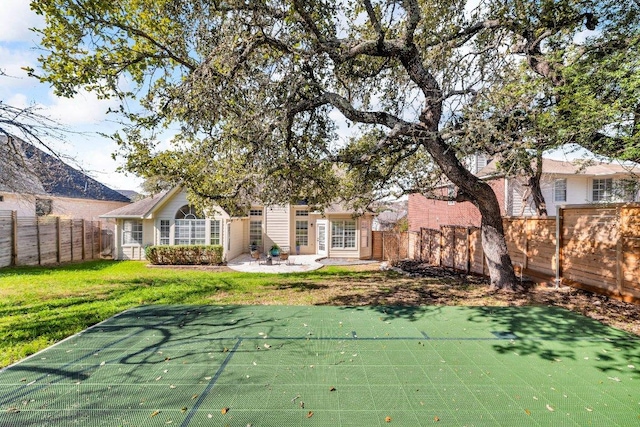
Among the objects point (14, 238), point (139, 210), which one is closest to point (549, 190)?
point (139, 210)

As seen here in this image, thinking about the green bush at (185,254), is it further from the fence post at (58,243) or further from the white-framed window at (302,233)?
the white-framed window at (302,233)

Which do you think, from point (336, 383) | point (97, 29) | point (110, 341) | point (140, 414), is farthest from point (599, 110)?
point (97, 29)

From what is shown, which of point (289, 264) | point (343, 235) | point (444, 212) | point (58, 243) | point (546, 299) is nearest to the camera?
point (546, 299)

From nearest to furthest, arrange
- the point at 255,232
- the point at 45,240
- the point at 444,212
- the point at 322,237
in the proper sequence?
the point at 45,240, the point at 322,237, the point at 444,212, the point at 255,232

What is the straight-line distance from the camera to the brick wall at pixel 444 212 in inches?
672

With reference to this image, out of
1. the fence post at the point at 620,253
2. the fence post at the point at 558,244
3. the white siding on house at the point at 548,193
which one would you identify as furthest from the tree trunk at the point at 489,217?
the white siding on house at the point at 548,193

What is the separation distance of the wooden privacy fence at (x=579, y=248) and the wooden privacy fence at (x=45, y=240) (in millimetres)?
18617

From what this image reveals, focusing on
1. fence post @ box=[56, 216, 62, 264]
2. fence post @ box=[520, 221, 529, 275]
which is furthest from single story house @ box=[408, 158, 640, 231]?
fence post @ box=[56, 216, 62, 264]

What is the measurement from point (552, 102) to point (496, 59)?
1.91m

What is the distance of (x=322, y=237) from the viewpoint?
19.0m

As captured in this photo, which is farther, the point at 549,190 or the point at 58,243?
the point at 549,190

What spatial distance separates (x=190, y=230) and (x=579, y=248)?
15.8 metres

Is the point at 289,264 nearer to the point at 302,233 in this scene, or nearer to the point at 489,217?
the point at 302,233

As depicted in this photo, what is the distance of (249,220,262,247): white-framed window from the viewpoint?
20.0 m
